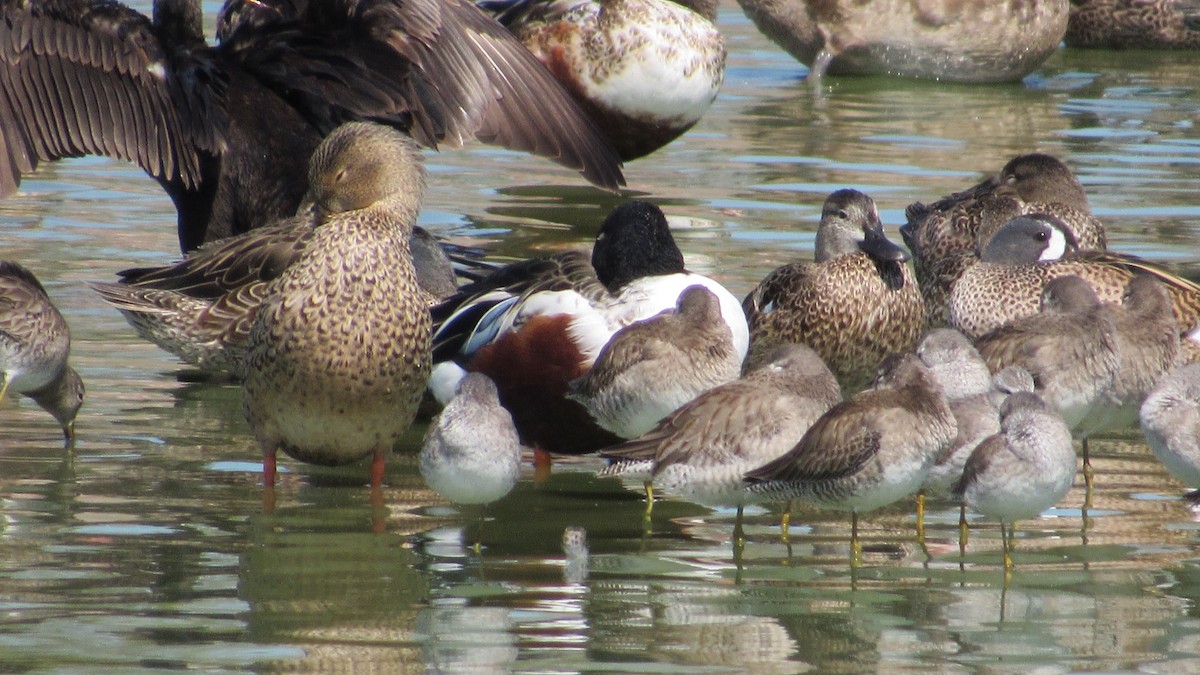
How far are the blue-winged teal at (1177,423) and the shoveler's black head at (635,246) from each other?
196 cm

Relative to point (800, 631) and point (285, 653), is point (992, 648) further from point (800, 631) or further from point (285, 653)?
point (285, 653)

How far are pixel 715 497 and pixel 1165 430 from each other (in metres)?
1.50

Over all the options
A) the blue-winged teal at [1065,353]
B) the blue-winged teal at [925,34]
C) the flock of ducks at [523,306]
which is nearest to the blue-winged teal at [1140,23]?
the blue-winged teal at [925,34]

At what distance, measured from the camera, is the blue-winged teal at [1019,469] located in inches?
218

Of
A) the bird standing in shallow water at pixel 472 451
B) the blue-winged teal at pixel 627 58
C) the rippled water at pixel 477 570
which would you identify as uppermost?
the blue-winged teal at pixel 627 58

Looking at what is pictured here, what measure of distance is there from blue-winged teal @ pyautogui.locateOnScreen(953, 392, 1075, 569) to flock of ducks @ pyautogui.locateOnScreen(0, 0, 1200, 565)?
0.01 metres

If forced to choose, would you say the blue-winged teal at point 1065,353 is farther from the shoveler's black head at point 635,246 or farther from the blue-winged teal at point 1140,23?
the blue-winged teal at point 1140,23

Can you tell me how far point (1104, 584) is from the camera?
562 cm

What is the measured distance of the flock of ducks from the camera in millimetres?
5984

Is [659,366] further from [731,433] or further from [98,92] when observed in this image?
[98,92]

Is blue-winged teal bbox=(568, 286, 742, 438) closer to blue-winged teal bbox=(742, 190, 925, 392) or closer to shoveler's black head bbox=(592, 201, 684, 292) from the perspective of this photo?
shoveler's black head bbox=(592, 201, 684, 292)

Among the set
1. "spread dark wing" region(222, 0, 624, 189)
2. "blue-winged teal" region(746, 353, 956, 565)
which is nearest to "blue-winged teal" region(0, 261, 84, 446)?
"spread dark wing" region(222, 0, 624, 189)

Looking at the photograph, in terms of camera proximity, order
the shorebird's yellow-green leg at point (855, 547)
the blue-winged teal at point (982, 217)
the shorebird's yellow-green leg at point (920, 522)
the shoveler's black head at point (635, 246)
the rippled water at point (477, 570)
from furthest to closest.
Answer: the blue-winged teal at point (982, 217), the shoveler's black head at point (635, 246), the shorebird's yellow-green leg at point (920, 522), the shorebird's yellow-green leg at point (855, 547), the rippled water at point (477, 570)

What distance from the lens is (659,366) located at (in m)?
6.59
